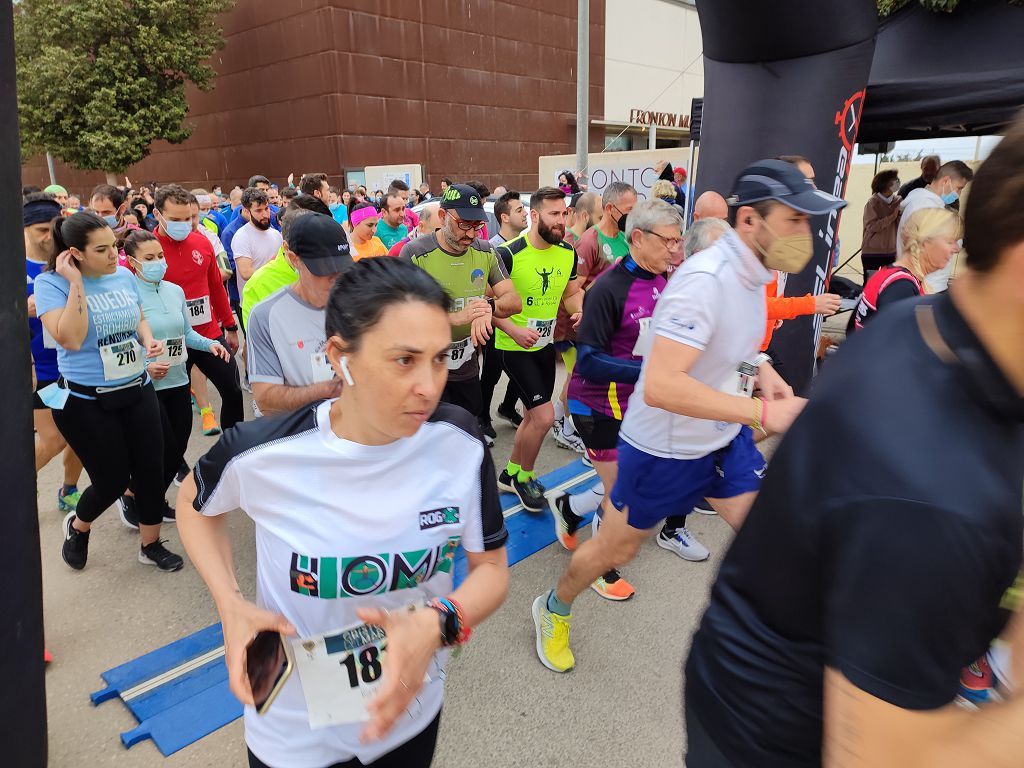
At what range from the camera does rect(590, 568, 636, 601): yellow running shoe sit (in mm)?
3629

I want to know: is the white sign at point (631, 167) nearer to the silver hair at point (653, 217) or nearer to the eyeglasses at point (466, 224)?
the eyeglasses at point (466, 224)

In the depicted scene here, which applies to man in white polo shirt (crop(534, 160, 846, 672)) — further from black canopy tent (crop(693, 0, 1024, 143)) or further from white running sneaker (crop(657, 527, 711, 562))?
black canopy tent (crop(693, 0, 1024, 143))

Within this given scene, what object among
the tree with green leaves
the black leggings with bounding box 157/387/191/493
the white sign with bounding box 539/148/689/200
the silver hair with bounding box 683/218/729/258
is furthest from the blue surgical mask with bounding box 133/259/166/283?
the tree with green leaves

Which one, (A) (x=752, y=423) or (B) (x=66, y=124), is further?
(B) (x=66, y=124)

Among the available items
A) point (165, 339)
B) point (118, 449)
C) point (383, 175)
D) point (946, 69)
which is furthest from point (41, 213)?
point (383, 175)

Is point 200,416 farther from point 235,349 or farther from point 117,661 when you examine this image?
point 117,661

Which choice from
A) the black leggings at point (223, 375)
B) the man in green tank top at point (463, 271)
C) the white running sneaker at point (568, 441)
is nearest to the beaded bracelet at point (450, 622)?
the man in green tank top at point (463, 271)

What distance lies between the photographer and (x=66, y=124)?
2295 centimetres

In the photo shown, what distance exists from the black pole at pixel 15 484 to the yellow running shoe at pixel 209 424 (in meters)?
4.26

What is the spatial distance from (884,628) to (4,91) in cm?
226

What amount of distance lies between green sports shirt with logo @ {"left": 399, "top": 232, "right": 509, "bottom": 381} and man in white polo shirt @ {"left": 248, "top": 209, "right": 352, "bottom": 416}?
124cm

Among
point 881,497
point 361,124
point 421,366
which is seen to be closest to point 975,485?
point 881,497

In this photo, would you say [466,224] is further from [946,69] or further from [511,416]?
[946,69]

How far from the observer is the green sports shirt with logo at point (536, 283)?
4754mm
